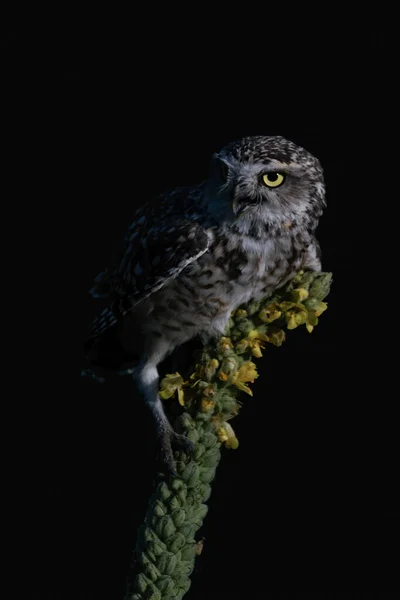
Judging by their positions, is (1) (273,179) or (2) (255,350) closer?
(1) (273,179)

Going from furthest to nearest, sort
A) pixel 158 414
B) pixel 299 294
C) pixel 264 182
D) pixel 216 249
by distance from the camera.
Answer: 1. pixel 158 414
2. pixel 299 294
3. pixel 216 249
4. pixel 264 182

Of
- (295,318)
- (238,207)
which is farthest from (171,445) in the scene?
(238,207)

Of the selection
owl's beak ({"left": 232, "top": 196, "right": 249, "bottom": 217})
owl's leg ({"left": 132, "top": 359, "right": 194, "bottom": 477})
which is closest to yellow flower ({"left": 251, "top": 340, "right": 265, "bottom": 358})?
owl's leg ({"left": 132, "top": 359, "right": 194, "bottom": 477})

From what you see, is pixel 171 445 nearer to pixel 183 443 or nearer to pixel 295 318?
pixel 183 443

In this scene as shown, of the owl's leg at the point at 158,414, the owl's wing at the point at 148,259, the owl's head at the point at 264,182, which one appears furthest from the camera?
the owl's leg at the point at 158,414

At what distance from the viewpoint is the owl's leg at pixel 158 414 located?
477cm

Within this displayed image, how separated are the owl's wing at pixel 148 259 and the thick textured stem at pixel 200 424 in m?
0.35

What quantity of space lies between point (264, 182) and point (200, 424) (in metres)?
1.06

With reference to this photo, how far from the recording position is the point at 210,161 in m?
4.69

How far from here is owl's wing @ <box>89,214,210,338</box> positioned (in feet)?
15.3

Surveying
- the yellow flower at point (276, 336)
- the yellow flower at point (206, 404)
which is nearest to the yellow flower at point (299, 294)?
the yellow flower at point (276, 336)

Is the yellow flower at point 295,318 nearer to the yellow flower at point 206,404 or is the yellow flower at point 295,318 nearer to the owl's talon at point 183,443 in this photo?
the yellow flower at point 206,404

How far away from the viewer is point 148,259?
4.79 m

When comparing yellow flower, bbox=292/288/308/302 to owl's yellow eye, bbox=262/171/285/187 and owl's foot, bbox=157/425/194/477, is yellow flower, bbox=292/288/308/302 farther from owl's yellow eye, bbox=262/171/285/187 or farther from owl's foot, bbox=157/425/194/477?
owl's foot, bbox=157/425/194/477
